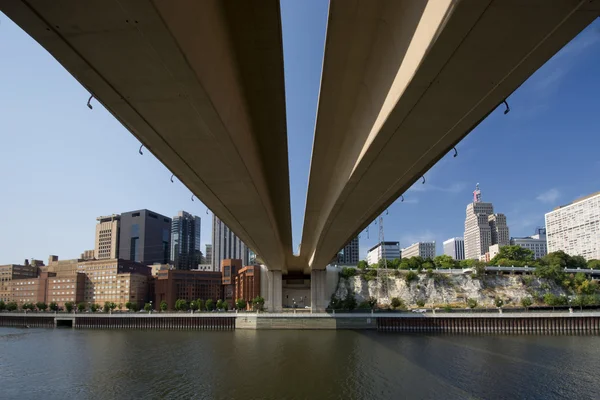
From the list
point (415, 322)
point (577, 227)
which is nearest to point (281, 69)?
point (415, 322)

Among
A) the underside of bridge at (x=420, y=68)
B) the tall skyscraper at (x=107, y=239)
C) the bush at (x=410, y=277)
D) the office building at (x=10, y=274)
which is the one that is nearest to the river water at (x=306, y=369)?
the underside of bridge at (x=420, y=68)

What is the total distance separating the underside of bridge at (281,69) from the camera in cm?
634

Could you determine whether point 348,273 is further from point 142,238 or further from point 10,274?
point 142,238

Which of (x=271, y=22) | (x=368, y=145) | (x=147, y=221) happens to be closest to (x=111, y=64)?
(x=271, y=22)

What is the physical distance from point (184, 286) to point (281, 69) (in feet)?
330

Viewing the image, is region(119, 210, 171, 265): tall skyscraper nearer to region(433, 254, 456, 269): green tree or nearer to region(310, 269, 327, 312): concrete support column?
region(433, 254, 456, 269): green tree

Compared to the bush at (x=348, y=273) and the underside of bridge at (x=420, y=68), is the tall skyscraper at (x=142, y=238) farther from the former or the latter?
the underside of bridge at (x=420, y=68)

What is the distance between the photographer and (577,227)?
15575cm

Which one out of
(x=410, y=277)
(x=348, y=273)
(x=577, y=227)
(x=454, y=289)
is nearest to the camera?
(x=454, y=289)

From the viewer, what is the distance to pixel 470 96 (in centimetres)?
909

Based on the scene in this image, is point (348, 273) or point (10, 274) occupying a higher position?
point (348, 273)

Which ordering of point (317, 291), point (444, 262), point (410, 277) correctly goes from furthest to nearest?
1. point (444, 262)
2. point (410, 277)
3. point (317, 291)

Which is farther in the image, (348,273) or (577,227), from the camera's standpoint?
(577,227)

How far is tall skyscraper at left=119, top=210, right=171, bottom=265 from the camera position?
16175 centimetres
